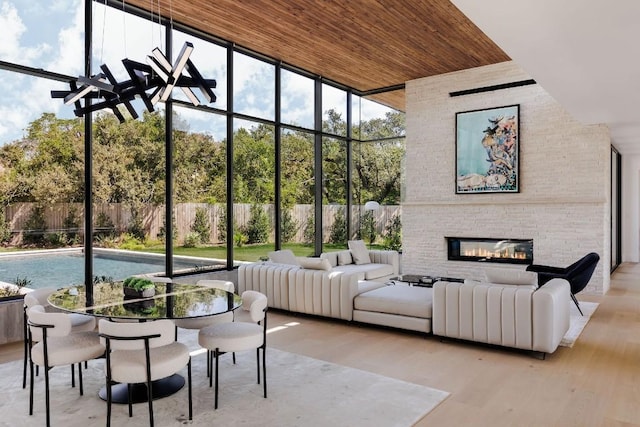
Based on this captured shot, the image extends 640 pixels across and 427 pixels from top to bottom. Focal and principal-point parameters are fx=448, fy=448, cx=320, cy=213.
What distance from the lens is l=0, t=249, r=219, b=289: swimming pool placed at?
498 centimetres

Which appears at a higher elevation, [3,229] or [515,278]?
[3,229]

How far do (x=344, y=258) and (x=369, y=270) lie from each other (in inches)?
28.1

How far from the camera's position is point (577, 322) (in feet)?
18.3

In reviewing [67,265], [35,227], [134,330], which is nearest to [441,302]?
[134,330]

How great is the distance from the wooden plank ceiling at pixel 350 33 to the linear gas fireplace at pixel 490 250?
3253mm

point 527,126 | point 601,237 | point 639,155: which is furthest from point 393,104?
point 639,155

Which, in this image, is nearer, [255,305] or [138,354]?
[138,354]

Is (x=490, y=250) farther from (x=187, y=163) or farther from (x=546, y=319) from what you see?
(x=187, y=163)

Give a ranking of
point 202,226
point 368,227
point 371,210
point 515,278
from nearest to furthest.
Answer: point 515,278
point 202,226
point 371,210
point 368,227

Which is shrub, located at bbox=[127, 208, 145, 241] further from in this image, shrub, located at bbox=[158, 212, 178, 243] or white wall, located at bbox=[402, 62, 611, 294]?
white wall, located at bbox=[402, 62, 611, 294]

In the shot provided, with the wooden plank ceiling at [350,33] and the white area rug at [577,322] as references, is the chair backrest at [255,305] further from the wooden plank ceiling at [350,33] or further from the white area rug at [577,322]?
the wooden plank ceiling at [350,33]

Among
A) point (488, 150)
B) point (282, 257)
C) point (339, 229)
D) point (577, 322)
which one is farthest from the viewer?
point (339, 229)

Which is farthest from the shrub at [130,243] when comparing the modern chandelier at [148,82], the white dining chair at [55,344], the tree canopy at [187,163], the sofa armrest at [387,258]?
the sofa armrest at [387,258]

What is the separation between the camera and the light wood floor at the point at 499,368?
123 inches
